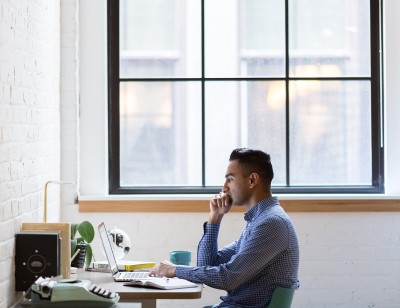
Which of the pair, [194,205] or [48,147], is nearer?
[48,147]

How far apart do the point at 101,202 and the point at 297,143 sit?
4.13 feet

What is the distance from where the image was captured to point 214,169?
610 centimetres

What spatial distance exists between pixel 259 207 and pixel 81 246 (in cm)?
93

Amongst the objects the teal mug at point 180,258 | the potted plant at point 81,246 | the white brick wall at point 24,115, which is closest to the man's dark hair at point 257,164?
the teal mug at point 180,258

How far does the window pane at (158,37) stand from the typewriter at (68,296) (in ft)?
8.05

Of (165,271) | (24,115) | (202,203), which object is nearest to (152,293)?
(165,271)

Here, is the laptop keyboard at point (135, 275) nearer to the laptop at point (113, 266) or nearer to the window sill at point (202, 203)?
the laptop at point (113, 266)

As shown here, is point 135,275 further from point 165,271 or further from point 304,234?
point 304,234

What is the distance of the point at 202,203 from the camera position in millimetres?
5918

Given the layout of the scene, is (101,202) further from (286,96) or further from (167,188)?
(286,96)

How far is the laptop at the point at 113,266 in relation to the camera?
4512 mm

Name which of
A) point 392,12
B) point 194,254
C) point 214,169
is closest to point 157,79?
point 214,169

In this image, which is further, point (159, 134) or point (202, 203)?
point (159, 134)

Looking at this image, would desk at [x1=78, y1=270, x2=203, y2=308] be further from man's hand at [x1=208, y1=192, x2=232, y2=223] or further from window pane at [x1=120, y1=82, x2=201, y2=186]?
window pane at [x1=120, y1=82, x2=201, y2=186]
